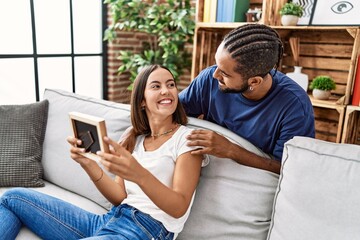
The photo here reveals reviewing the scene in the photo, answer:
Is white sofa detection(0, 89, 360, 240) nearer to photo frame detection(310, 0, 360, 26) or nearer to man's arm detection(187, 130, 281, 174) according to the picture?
man's arm detection(187, 130, 281, 174)

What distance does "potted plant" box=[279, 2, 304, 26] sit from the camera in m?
2.38

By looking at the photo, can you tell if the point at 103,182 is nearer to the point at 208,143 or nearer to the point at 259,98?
the point at 208,143

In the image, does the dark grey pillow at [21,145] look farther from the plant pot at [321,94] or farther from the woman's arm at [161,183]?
the plant pot at [321,94]

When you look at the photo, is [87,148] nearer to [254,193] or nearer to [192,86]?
[254,193]

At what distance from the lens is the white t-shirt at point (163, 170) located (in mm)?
1216

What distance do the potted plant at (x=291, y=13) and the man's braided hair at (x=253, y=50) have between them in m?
1.11

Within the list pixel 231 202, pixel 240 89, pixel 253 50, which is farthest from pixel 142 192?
pixel 253 50

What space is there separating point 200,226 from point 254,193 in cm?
25

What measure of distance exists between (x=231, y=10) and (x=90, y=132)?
1956mm

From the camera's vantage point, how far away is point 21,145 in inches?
70.0

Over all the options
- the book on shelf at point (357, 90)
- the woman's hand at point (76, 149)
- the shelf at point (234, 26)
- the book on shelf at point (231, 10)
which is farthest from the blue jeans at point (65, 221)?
the book on shelf at point (231, 10)

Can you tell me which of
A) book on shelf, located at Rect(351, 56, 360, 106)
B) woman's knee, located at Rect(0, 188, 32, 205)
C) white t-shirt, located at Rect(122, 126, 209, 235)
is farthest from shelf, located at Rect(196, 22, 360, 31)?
woman's knee, located at Rect(0, 188, 32, 205)

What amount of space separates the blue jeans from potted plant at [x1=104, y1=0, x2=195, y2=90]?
1849mm

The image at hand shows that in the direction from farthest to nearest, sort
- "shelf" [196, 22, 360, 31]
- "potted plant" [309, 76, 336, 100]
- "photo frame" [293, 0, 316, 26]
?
"photo frame" [293, 0, 316, 26], "potted plant" [309, 76, 336, 100], "shelf" [196, 22, 360, 31]
